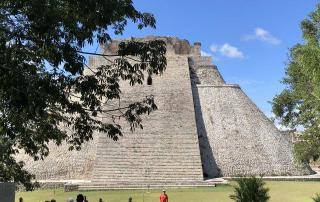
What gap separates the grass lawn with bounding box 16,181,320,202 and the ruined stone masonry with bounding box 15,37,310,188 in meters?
1.95

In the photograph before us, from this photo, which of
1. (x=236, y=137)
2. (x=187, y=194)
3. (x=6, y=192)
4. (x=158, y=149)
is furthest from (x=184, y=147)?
Result: (x=6, y=192)

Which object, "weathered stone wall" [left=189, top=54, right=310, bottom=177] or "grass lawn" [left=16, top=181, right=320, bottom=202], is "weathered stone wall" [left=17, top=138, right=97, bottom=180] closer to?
"grass lawn" [left=16, top=181, right=320, bottom=202]

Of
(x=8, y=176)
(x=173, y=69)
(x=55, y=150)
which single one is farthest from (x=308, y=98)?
(x=173, y=69)

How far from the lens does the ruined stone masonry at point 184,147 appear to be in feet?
79.0

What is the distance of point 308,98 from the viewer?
12.9 meters

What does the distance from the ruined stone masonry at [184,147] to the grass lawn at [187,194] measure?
1.95 m

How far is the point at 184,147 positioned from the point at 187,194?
6.84m

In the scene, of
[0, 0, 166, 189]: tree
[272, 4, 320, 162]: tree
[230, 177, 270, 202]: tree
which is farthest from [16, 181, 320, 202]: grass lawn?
[0, 0, 166, 189]: tree

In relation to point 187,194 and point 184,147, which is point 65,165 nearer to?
point 184,147

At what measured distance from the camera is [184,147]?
2577cm

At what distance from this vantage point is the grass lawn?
1699 centimetres

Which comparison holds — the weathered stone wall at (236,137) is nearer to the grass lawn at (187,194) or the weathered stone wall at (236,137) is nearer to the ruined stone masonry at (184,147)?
the ruined stone masonry at (184,147)

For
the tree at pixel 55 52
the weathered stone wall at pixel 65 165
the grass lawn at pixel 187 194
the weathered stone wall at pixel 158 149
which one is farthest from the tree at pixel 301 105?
the weathered stone wall at pixel 65 165

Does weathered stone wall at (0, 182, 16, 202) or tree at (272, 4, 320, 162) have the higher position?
tree at (272, 4, 320, 162)
